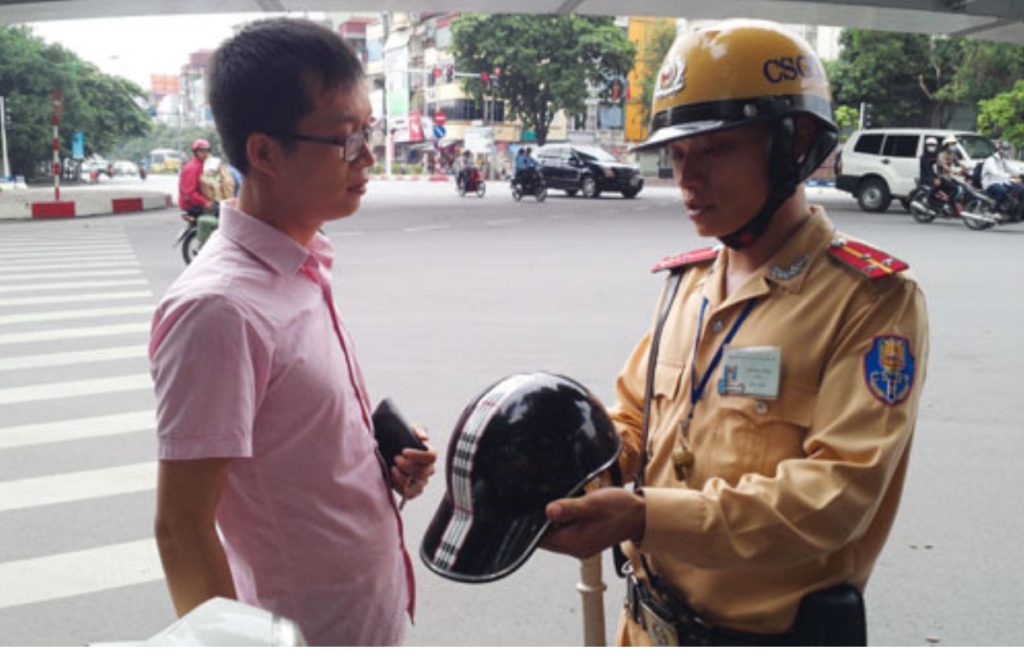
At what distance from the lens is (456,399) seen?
17.3ft

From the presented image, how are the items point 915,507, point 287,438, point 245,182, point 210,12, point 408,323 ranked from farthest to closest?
point 210,12 < point 408,323 < point 915,507 < point 245,182 < point 287,438

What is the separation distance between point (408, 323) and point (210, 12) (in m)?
14.4

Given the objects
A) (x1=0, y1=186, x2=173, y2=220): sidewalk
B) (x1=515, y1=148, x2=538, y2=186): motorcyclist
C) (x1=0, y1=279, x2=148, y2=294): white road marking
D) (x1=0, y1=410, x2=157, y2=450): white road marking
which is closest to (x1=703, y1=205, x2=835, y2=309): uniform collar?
(x1=0, y1=410, x2=157, y2=450): white road marking

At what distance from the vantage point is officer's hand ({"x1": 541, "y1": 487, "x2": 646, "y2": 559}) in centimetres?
124

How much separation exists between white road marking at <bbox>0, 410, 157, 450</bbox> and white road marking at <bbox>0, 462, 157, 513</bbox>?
0.58 metres

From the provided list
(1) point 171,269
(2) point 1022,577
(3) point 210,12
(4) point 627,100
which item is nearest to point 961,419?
(2) point 1022,577

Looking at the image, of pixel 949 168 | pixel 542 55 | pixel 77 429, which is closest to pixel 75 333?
pixel 77 429

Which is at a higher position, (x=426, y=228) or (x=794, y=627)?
(x=794, y=627)

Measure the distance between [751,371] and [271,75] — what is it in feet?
2.82

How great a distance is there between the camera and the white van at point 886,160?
61.4 feet

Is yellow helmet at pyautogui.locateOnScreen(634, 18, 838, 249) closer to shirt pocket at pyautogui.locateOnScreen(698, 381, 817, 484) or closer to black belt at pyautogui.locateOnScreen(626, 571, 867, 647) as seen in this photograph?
shirt pocket at pyautogui.locateOnScreen(698, 381, 817, 484)

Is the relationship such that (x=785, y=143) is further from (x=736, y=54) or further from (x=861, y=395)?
(x=861, y=395)

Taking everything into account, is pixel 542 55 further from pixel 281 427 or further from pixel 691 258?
pixel 281 427

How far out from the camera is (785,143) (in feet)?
4.72
